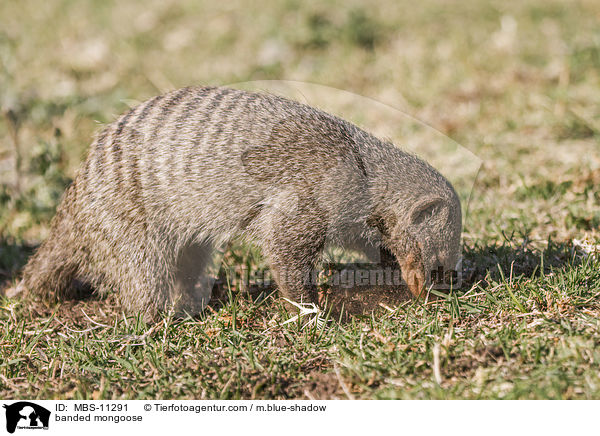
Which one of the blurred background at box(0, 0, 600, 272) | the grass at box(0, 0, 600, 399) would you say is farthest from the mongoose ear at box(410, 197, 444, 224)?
the blurred background at box(0, 0, 600, 272)

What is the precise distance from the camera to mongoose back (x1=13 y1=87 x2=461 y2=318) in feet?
9.79

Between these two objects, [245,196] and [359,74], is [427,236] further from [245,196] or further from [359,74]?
[359,74]

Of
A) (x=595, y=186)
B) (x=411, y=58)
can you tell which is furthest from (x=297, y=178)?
(x=411, y=58)

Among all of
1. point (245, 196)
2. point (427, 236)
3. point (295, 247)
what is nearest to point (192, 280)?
point (245, 196)

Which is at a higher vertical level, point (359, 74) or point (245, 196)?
point (359, 74)

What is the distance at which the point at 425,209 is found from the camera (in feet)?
9.62

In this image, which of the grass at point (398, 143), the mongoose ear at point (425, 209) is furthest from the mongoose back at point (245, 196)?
the grass at point (398, 143)

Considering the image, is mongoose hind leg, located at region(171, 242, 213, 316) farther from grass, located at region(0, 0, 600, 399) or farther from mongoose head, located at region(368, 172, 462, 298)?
mongoose head, located at region(368, 172, 462, 298)

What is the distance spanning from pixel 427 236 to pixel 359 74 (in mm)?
3710

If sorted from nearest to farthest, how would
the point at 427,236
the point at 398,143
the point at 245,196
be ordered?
the point at 427,236 → the point at 245,196 → the point at 398,143
